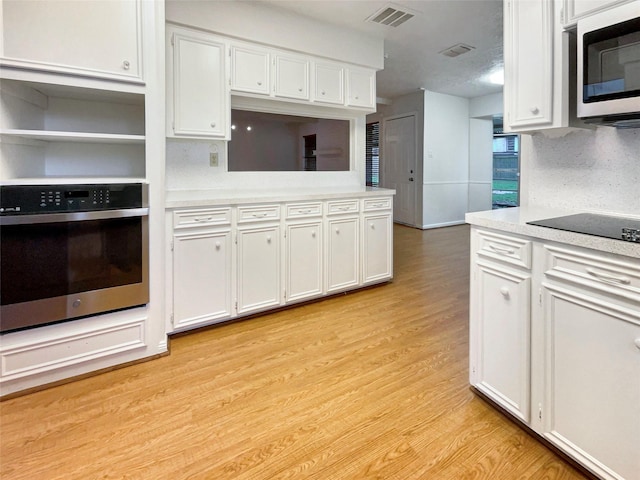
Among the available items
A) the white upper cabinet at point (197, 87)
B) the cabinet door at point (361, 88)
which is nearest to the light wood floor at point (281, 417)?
the white upper cabinet at point (197, 87)

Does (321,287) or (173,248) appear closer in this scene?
(173,248)

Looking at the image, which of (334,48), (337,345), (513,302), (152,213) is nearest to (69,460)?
(152,213)

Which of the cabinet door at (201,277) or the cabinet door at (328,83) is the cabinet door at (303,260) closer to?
the cabinet door at (201,277)

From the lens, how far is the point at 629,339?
3.98 ft

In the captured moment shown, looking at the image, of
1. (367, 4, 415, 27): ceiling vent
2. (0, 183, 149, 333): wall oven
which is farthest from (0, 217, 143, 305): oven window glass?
(367, 4, 415, 27): ceiling vent

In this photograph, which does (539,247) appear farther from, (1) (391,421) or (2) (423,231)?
(2) (423,231)

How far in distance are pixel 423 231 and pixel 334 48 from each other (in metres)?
4.13

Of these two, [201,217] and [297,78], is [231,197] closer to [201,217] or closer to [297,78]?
[201,217]

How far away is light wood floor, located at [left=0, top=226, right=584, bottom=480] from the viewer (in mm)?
1464

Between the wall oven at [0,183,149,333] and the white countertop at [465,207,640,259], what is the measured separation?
6.35 feet

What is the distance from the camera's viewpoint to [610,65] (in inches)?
60.4

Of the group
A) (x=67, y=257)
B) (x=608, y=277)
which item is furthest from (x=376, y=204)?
(x=67, y=257)

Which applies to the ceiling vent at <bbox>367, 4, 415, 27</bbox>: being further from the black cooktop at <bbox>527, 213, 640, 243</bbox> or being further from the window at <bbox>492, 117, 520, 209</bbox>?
the window at <bbox>492, 117, 520, 209</bbox>

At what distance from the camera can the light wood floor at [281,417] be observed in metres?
1.46
